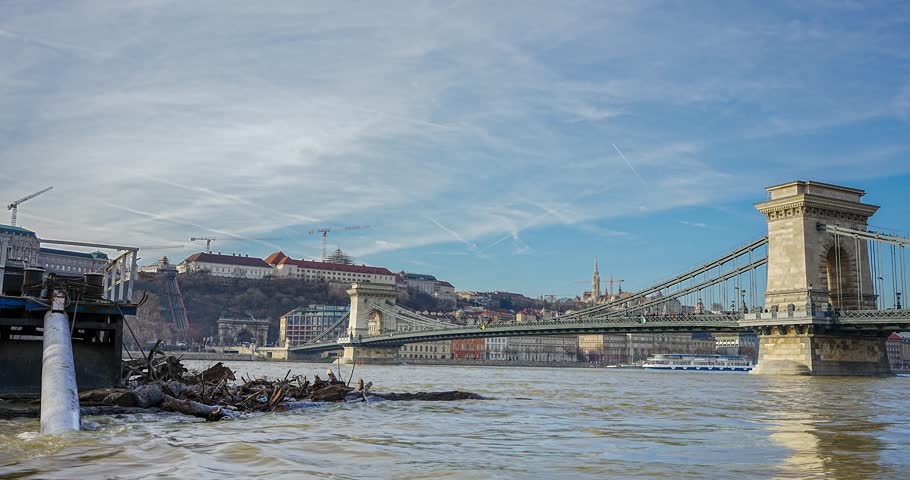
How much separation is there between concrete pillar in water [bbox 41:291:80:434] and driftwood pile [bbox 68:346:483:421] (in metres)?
1.21

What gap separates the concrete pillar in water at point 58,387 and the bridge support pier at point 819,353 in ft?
138

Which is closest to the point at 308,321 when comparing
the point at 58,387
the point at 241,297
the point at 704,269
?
the point at 241,297

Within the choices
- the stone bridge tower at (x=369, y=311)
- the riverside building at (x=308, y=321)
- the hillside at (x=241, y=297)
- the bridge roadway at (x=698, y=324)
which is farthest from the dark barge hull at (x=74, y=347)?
the hillside at (x=241, y=297)

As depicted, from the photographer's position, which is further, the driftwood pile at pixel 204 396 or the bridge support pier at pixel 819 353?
the bridge support pier at pixel 819 353

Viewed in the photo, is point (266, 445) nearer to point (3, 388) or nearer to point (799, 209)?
point (3, 388)

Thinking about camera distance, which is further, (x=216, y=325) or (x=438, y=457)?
(x=216, y=325)

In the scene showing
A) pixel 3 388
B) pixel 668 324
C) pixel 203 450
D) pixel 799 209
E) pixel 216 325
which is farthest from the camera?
pixel 216 325

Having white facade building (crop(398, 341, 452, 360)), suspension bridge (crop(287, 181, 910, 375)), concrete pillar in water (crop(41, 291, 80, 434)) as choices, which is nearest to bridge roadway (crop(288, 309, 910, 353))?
suspension bridge (crop(287, 181, 910, 375))

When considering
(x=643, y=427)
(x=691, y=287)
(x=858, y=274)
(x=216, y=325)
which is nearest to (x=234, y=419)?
(x=643, y=427)

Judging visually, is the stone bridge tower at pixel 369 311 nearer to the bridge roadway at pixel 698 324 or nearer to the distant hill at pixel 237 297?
the bridge roadway at pixel 698 324

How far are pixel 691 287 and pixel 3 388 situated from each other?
189 feet

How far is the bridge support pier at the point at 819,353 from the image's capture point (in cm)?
4772

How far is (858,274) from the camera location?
53.1m

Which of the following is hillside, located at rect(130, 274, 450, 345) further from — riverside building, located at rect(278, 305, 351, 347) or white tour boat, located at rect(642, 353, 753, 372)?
white tour boat, located at rect(642, 353, 753, 372)
